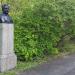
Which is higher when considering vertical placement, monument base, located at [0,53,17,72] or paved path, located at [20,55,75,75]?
monument base, located at [0,53,17,72]

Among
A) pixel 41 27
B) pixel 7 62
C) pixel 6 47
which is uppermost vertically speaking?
pixel 41 27

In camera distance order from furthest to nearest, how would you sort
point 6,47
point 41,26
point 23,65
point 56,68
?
point 41,26 < point 23,65 < point 56,68 < point 6,47

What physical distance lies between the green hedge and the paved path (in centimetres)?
88

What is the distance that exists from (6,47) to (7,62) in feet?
1.68

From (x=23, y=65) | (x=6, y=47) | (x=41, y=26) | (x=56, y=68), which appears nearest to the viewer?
(x=6, y=47)

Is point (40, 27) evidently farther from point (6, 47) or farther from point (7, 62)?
point (7, 62)

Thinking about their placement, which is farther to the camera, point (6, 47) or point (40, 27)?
point (40, 27)

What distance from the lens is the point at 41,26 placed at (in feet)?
38.8

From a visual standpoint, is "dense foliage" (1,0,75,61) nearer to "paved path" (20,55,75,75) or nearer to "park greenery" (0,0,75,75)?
"park greenery" (0,0,75,75)

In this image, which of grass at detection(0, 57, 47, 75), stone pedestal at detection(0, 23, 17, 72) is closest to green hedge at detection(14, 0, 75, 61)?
grass at detection(0, 57, 47, 75)

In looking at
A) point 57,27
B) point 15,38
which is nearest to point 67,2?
point 57,27

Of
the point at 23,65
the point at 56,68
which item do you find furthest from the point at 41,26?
the point at 56,68

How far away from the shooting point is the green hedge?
11094mm

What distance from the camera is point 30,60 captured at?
1116cm
